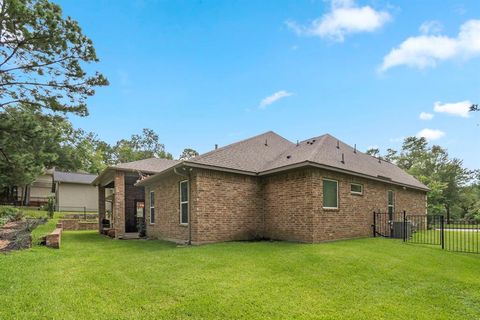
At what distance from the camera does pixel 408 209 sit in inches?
660

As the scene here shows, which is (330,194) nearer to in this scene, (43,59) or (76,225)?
(43,59)

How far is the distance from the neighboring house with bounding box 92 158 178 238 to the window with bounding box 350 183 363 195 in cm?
1000

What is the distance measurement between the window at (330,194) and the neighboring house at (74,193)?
27889mm

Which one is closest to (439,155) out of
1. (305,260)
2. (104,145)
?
(305,260)

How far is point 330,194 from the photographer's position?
11.3 metres

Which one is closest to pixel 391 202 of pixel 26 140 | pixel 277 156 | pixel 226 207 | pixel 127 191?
pixel 277 156

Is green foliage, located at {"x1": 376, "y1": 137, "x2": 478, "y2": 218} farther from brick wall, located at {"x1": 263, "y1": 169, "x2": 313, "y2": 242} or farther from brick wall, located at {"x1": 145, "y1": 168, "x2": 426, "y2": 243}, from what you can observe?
brick wall, located at {"x1": 263, "y1": 169, "x2": 313, "y2": 242}

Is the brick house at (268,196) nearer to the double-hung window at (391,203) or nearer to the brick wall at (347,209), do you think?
the brick wall at (347,209)

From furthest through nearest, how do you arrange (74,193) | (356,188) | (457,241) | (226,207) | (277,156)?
1. (74,193)
2. (277,156)
3. (356,188)
4. (457,241)
5. (226,207)

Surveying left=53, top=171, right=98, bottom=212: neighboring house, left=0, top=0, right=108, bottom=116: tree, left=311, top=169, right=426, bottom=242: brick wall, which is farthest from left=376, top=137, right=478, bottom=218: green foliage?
left=53, top=171, right=98, bottom=212: neighboring house

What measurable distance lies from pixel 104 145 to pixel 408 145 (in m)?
51.4

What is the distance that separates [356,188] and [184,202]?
22.8ft

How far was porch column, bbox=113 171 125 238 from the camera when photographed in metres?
15.5

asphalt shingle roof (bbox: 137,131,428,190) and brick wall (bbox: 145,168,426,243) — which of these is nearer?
brick wall (bbox: 145,168,426,243)
